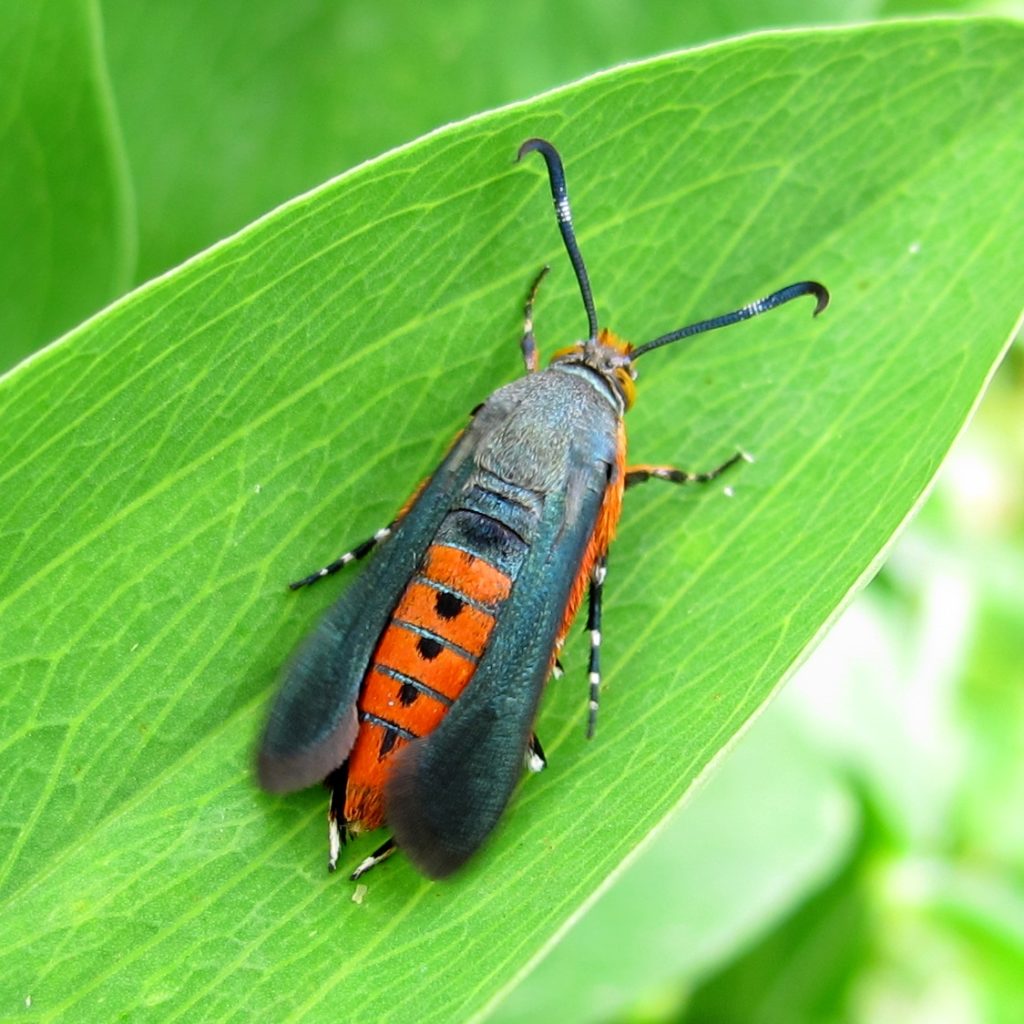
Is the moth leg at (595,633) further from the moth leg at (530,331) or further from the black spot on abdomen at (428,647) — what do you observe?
the moth leg at (530,331)

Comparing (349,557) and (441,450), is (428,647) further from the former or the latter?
(441,450)

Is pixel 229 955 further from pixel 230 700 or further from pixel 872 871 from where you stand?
pixel 872 871

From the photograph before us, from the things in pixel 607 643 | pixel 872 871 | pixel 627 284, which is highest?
pixel 627 284

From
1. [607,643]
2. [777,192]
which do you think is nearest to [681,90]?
[777,192]

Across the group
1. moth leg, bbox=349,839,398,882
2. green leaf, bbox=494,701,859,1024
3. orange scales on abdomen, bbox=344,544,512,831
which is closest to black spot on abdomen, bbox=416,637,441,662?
orange scales on abdomen, bbox=344,544,512,831

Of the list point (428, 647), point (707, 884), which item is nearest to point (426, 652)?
point (428, 647)

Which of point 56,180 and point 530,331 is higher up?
point 56,180
